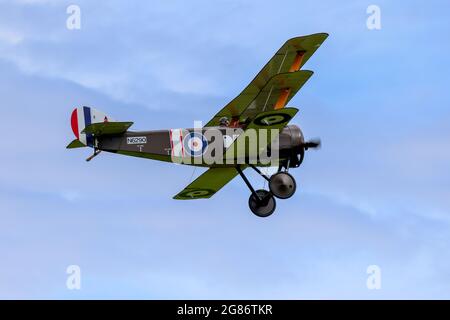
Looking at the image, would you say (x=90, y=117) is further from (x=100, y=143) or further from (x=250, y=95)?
(x=250, y=95)

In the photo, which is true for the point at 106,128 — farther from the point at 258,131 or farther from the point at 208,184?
the point at 208,184

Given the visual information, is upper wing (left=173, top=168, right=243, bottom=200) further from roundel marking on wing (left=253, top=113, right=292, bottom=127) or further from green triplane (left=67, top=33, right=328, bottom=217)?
roundel marking on wing (left=253, top=113, right=292, bottom=127)

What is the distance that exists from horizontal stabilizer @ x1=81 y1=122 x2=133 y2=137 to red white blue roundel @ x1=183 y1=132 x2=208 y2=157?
121 centimetres

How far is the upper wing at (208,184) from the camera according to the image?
81.0 feet

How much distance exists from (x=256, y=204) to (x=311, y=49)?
14.1 ft

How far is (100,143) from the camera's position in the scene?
22953 millimetres

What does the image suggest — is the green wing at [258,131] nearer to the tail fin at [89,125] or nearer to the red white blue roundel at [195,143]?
the red white blue roundel at [195,143]

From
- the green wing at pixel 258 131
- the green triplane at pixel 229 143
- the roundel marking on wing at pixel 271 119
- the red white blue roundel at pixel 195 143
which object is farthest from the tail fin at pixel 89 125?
the roundel marking on wing at pixel 271 119

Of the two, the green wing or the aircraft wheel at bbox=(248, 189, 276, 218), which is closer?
the green wing

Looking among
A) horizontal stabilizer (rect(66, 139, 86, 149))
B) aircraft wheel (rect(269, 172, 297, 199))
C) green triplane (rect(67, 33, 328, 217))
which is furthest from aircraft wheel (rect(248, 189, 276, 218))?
horizontal stabilizer (rect(66, 139, 86, 149))

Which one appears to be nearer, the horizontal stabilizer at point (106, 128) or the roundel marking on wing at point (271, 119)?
the roundel marking on wing at point (271, 119)

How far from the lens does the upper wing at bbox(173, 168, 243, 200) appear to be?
2470 cm

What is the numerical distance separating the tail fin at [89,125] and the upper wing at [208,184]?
2.57m
